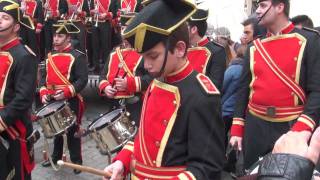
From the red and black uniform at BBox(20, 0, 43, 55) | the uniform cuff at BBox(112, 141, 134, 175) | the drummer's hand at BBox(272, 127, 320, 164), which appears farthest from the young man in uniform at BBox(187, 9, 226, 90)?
the red and black uniform at BBox(20, 0, 43, 55)

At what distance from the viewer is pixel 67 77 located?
6473mm

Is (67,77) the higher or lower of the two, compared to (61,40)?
lower

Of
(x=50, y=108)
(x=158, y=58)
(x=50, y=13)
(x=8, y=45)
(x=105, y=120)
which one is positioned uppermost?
(x=158, y=58)

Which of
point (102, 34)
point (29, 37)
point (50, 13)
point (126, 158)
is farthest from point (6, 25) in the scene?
point (50, 13)

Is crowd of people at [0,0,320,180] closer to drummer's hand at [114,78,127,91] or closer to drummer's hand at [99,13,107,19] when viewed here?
drummer's hand at [114,78,127,91]

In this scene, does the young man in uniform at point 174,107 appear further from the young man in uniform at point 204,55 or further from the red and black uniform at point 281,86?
the young man in uniform at point 204,55

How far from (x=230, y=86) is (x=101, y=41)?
5787mm

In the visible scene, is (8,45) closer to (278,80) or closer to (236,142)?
(236,142)

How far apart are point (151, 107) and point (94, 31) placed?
9.01 meters

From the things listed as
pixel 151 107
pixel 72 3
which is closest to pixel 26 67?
pixel 151 107

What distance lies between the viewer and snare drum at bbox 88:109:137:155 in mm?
4762

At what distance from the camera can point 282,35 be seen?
12.6ft

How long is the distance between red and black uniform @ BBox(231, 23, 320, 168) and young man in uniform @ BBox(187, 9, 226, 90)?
59.6 inches

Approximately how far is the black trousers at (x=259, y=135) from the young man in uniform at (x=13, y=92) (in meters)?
2.01
